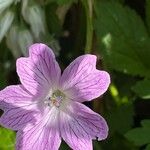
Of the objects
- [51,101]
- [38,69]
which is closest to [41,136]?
[51,101]

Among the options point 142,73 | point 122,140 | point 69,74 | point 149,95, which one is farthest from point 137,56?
point 69,74

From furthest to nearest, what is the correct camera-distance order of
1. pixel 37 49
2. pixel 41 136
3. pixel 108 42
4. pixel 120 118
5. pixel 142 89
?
pixel 120 118 < pixel 108 42 < pixel 142 89 < pixel 41 136 < pixel 37 49

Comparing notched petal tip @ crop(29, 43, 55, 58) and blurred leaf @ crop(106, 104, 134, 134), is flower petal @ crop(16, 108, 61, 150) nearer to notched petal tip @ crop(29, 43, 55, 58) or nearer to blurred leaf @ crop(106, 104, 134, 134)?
notched petal tip @ crop(29, 43, 55, 58)

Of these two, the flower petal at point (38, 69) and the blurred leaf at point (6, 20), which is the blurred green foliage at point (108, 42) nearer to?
the blurred leaf at point (6, 20)

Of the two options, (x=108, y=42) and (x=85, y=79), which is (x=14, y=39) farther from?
(x=85, y=79)

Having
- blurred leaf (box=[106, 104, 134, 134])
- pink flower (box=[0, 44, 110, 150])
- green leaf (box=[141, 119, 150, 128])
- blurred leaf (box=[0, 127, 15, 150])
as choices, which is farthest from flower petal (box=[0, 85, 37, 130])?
blurred leaf (box=[106, 104, 134, 134])

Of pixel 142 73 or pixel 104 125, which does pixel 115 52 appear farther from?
pixel 104 125

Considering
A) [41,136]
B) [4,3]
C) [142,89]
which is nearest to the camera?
[41,136]
